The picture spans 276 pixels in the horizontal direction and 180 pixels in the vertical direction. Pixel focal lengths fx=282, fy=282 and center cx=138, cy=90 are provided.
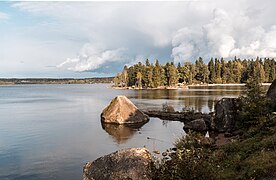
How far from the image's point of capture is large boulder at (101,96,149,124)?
151 feet

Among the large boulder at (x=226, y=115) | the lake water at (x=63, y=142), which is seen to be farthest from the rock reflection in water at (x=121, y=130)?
the large boulder at (x=226, y=115)

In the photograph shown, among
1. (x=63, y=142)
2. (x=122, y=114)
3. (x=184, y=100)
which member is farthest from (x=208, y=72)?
(x=63, y=142)

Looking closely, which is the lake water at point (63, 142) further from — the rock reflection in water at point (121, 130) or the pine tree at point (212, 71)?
the pine tree at point (212, 71)

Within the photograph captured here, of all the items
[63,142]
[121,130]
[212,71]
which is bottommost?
[63,142]

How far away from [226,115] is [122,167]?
23.0 m

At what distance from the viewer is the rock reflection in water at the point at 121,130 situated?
35.7 metres

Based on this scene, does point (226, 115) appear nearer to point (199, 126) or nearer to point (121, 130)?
point (199, 126)

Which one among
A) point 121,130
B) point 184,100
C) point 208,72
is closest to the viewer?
point 121,130

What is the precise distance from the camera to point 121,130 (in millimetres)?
40719

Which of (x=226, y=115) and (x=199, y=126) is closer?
(x=226, y=115)

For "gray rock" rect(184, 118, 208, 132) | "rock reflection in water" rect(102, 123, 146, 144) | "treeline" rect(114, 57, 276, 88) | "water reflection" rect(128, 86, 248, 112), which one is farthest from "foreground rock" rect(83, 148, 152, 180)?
"treeline" rect(114, 57, 276, 88)

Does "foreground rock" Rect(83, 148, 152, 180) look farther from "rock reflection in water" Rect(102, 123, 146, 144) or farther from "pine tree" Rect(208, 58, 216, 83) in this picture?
"pine tree" Rect(208, 58, 216, 83)

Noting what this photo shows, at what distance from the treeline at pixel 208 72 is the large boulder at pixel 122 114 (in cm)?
10837

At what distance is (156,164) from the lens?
1573cm
